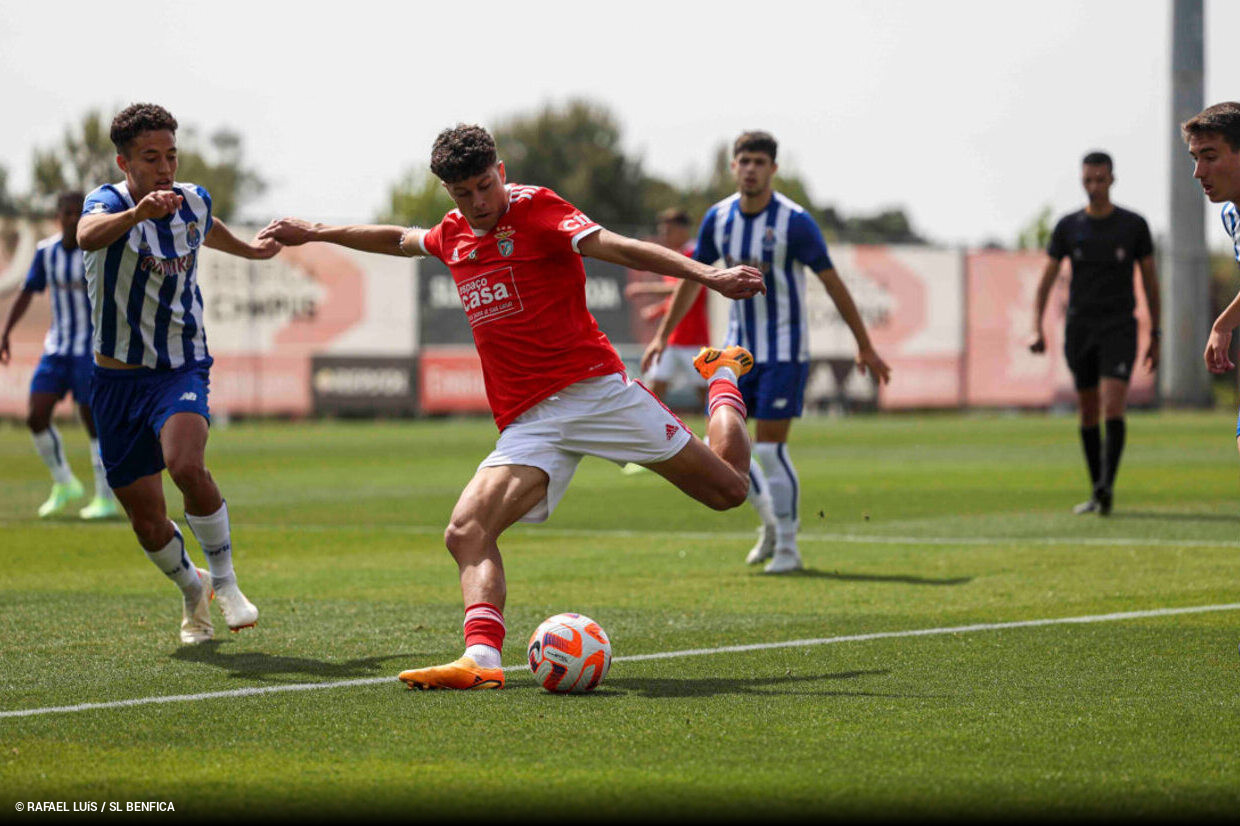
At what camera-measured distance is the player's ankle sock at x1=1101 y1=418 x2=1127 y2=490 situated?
12.9 m

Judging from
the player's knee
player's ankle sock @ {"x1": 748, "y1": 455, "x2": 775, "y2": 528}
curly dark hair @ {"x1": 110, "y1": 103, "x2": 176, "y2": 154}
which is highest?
curly dark hair @ {"x1": 110, "y1": 103, "x2": 176, "y2": 154}

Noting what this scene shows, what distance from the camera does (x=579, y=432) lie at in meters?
6.50

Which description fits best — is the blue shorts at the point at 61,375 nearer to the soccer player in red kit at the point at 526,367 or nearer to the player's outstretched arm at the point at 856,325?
the player's outstretched arm at the point at 856,325

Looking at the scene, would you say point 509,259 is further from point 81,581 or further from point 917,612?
point 81,581

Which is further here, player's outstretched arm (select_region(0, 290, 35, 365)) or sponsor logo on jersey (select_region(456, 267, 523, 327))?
player's outstretched arm (select_region(0, 290, 35, 365))

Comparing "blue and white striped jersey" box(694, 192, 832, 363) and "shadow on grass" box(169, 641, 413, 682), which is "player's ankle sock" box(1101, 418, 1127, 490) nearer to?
"blue and white striped jersey" box(694, 192, 832, 363)

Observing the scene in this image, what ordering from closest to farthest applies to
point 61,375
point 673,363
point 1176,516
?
point 1176,516 → point 61,375 → point 673,363

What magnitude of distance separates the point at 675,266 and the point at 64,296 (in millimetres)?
9116

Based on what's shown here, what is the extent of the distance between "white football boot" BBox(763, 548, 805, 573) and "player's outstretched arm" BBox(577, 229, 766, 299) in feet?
13.0

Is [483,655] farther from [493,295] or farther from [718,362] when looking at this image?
[718,362]

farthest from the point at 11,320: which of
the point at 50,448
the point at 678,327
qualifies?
the point at 678,327

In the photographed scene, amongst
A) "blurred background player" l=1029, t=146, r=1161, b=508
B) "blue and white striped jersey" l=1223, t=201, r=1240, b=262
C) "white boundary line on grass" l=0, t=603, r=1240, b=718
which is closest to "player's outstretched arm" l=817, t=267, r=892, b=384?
"white boundary line on grass" l=0, t=603, r=1240, b=718

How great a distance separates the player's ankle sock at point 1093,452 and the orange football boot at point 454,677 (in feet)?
27.4

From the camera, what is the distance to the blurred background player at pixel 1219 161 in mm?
6555
